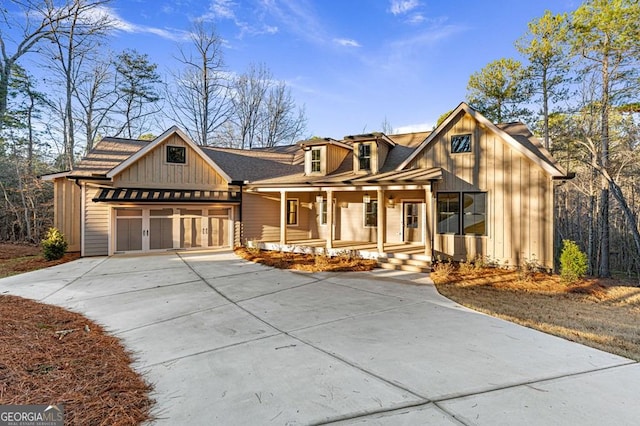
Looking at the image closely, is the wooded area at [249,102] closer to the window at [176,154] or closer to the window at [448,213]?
the window at [448,213]

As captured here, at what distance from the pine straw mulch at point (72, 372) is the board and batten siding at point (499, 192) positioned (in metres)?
9.26

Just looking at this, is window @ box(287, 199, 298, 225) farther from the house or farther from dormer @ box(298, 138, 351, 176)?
dormer @ box(298, 138, 351, 176)

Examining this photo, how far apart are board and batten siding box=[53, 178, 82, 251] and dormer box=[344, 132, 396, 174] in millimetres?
12081

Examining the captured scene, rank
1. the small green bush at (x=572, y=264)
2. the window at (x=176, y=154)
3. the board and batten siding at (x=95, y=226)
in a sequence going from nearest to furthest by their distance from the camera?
the small green bush at (x=572, y=264)
the board and batten siding at (x=95, y=226)
the window at (x=176, y=154)

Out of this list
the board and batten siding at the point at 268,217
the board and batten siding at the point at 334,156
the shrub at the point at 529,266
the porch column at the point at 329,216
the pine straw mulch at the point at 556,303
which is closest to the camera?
the pine straw mulch at the point at 556,303

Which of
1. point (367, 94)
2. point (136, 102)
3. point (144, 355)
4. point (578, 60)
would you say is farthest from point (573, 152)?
point (136, 102)

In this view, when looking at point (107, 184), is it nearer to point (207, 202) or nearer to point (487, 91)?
point (207, 202)

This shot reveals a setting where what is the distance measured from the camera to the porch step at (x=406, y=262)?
10508 mm

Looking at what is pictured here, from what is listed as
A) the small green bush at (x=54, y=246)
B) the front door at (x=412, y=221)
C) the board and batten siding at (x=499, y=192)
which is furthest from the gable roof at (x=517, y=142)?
the small green bush at (x=54, y=246)

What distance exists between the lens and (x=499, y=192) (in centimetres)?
1116

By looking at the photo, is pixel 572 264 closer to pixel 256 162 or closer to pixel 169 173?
pixel 256 162

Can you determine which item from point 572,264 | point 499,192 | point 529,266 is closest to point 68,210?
point 499,192

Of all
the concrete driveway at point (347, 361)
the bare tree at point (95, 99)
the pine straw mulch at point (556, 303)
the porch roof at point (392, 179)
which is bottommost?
the pine straw mulch at point (556, 303)

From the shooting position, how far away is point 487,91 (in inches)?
856
